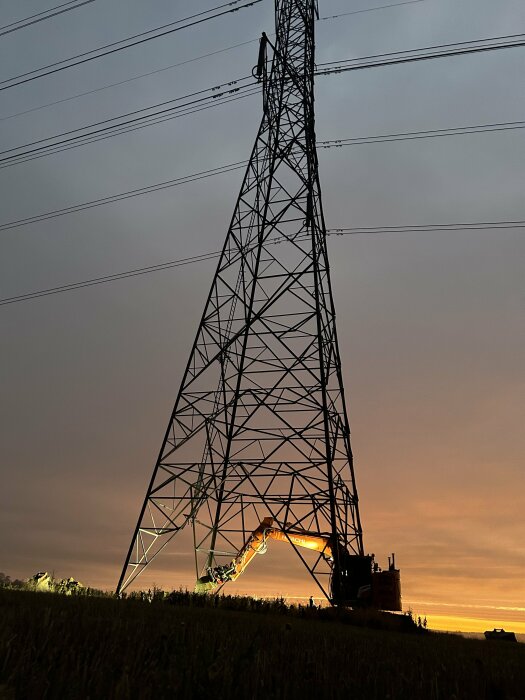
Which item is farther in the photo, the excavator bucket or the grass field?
the excavator bucket

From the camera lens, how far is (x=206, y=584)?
19797 millimetres

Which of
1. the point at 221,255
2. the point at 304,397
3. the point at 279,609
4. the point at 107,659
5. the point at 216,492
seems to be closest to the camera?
the point at 107,659

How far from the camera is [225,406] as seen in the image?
A: 20.7m

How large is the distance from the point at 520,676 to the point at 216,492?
15.0 metres

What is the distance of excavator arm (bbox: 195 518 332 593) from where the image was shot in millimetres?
19844

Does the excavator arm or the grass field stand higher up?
the excavator arm

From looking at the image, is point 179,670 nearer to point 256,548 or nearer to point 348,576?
point 348,576

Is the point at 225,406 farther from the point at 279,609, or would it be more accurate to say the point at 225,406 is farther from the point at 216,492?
the point at 279,609

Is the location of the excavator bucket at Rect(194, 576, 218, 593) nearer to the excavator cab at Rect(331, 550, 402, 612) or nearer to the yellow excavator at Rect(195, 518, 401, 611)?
the yellow excavator at Rect(195, 518, 401, 611)

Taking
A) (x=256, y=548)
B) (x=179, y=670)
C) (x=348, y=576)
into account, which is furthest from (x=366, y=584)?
(x=179, y=670)

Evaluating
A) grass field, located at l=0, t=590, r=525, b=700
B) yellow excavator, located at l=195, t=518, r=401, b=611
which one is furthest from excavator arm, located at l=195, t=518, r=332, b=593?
grass field, located at l=0, t=590, r=525, b=700

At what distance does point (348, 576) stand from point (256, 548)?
3.87m

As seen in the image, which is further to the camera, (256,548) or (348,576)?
(256,548)

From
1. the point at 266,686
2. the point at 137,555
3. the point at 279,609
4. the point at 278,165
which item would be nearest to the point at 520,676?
the point at 266,686
